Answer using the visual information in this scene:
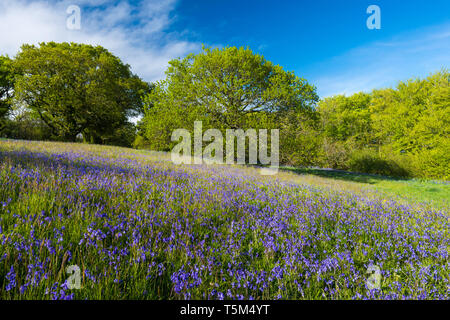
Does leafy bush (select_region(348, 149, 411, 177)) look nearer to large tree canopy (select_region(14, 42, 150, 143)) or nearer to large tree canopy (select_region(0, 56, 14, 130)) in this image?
large tree canopy (select_region(14, 42, 150, 143))

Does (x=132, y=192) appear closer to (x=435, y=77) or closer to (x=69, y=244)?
(x=69, y=244)

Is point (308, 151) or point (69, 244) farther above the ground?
point (308, 151)

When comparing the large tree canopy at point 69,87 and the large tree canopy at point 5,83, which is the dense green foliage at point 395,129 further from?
the large tree canopy at point 5,83

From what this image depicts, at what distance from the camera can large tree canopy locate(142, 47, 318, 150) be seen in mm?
15359

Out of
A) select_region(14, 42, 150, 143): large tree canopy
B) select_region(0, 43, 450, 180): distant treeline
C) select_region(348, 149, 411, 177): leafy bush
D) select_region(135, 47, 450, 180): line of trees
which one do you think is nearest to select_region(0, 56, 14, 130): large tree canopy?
select_region(0, 43, 450, 180): distant treeline

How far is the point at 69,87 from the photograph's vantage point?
24.9 metres

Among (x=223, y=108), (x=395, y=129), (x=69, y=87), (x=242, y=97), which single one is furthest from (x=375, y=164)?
(x=69, y=87)

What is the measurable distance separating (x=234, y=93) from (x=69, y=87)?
913 inches

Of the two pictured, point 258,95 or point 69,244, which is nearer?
point 69,244

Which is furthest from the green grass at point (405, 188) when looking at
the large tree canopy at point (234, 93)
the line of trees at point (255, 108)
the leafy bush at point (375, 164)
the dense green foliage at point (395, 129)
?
the dense green foliage at point (395, 129)

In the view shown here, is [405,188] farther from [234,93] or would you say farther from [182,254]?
[182,254]

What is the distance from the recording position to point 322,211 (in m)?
4.11
